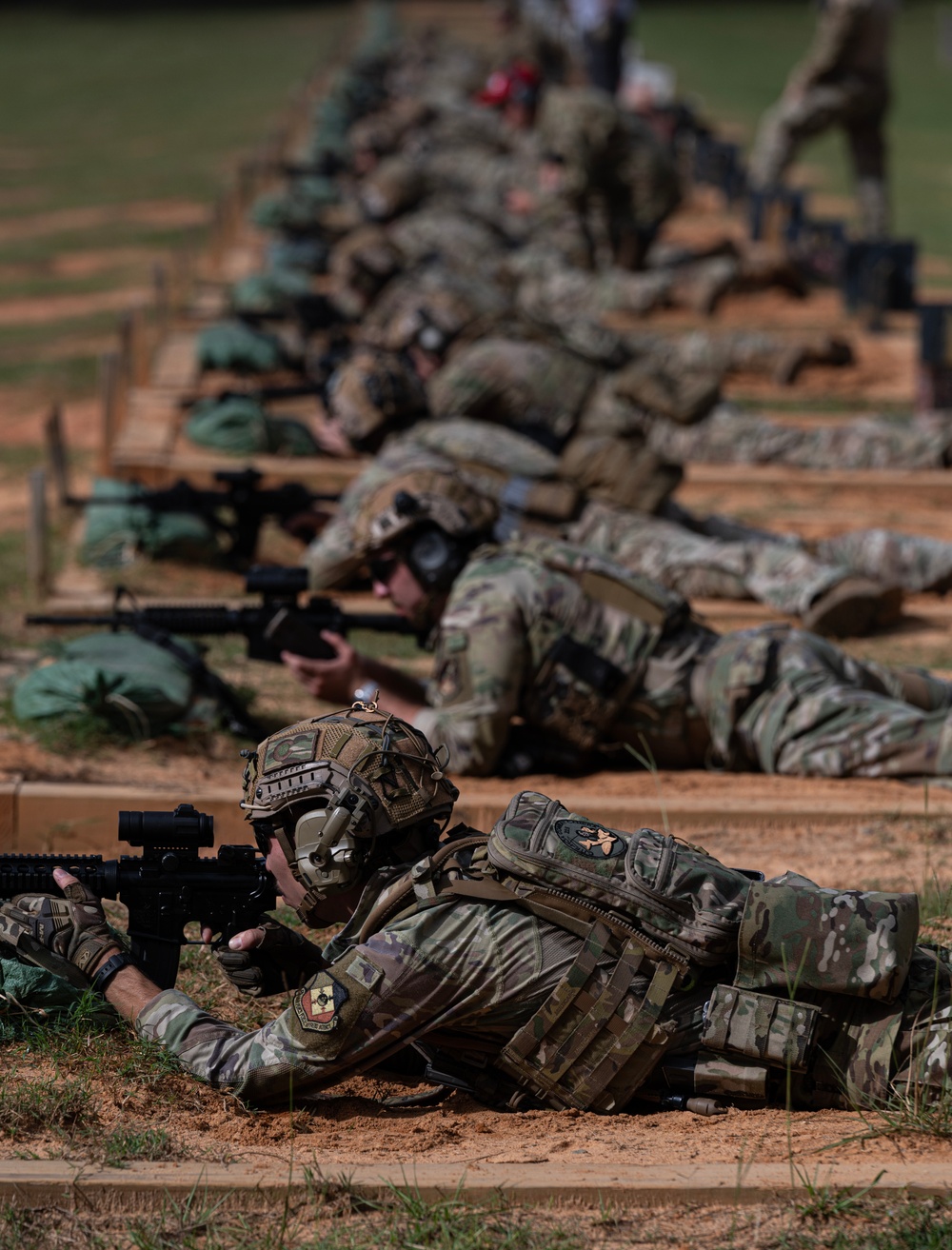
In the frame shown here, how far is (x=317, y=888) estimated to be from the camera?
151 inches

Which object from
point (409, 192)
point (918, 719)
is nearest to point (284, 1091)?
point (918, 719)

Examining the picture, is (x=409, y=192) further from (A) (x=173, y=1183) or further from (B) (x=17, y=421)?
(A) (x=173, y=1183)

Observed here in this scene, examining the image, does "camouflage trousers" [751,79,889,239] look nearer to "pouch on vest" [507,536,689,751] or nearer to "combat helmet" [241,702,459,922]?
"pouch on vest" [507,536,689,751]

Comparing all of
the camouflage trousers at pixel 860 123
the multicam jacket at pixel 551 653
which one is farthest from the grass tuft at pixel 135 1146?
the camouflage trousers at pixel 860 123

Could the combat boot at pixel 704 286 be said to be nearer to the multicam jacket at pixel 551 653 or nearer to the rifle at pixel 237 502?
the rifle at pixel 237 502

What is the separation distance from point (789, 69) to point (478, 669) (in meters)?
44.4

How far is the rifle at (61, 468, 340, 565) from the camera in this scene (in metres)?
8.50

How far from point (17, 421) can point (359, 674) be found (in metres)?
8.50

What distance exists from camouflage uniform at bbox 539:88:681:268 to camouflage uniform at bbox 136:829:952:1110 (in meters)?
12.4

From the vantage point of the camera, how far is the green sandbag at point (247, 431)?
1061cm

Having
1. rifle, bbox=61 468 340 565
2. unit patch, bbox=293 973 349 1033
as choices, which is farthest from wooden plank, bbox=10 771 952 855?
rifle, bbox=61 468 340 565

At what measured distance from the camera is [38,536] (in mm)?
8281

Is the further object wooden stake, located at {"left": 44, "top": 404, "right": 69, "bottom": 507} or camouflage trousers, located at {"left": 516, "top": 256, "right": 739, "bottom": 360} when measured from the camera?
camouflage trousers, located at {"left": 516, "top": 256, "right": 739, "bottom": 360}

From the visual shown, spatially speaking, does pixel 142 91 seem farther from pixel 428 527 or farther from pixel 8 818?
pixel 8 818
